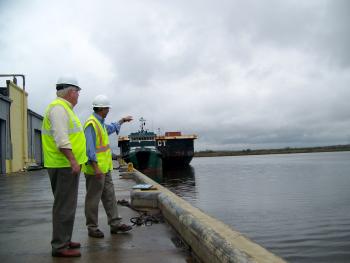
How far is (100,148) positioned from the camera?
18.2 feet

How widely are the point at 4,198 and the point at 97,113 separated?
618cm

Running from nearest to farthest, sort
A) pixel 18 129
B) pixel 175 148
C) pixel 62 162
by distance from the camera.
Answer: pixel 62 162 → pixel 18 129 → pixel 175 148

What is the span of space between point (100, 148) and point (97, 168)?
0.33 m

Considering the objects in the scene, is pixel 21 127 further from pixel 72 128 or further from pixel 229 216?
pixel 72 128

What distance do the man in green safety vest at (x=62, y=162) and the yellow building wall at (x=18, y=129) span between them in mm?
20474

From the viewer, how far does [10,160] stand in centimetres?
2383

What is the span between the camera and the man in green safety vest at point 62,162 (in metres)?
4.39

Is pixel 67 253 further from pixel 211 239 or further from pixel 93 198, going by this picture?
pixel 211 239

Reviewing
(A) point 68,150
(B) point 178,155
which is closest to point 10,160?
(A) point 68,150

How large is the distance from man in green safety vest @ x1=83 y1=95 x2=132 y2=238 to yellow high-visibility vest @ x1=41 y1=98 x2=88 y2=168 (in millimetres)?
691

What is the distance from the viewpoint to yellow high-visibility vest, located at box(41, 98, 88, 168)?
4461 millimetres

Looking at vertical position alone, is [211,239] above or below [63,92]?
below

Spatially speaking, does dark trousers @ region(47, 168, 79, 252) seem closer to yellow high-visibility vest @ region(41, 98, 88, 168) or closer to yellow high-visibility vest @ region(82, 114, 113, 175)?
yellow high-visibility vest @ region(41, 98, 88, 168)

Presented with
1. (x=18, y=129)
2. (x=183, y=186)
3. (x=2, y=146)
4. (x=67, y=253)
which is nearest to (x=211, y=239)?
(x=67, y=253)
